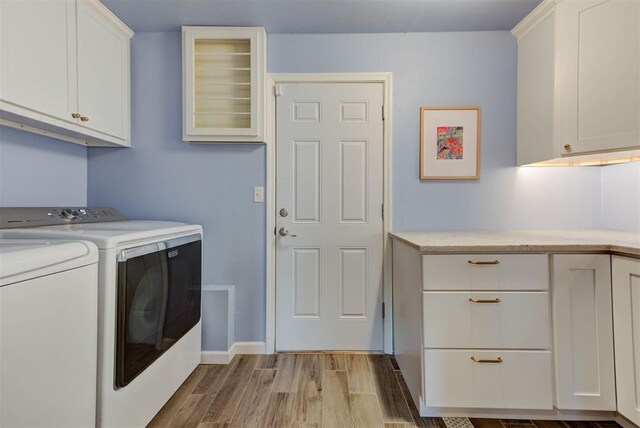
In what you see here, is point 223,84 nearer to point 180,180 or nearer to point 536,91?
point 180,180

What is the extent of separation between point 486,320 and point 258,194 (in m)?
1.56

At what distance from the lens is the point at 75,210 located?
69.2 inches

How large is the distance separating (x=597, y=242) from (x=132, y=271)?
213 cm

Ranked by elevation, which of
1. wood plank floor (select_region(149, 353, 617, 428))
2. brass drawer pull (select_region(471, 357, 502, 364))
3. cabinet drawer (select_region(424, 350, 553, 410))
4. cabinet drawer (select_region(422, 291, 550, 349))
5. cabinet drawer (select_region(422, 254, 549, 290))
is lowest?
wood plank floor (select_region(149, 353, 617, 428))

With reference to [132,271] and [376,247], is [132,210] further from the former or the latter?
[376,247]

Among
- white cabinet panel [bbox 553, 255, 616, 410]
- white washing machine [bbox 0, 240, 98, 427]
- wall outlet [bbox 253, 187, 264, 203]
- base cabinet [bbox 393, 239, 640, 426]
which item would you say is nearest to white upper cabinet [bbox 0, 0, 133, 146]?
white washing machine [bbox 0, 240, 98, 427]

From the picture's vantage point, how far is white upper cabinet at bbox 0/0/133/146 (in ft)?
4.25

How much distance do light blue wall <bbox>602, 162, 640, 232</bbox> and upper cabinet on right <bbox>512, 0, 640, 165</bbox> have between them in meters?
0.13

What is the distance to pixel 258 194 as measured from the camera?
2146 mm

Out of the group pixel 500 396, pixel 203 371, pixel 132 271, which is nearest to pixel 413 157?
pixel 500 396

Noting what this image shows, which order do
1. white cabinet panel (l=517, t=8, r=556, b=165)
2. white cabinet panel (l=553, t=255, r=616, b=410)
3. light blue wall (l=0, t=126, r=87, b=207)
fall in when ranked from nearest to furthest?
white cabinet panel (l=553, t=255, r=616, b=410) → light blue wall (l=0, t=126, r=87, b=207) → white cabinet panel (l=517, t=8, r=556, b=165)

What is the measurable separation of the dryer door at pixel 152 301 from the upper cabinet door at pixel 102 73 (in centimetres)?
89

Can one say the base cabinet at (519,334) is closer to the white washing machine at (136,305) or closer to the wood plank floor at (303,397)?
the wood plank floor at (303,397)

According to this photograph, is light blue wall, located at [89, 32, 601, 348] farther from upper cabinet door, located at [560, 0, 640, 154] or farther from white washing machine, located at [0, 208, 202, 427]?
upper cabinet door, located at [560, 0, 640, 154]
